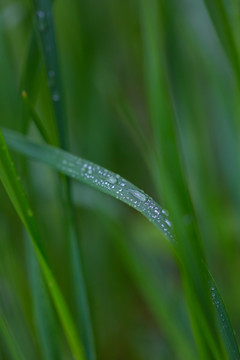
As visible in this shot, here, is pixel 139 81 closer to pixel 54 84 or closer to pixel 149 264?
pixel 149 264

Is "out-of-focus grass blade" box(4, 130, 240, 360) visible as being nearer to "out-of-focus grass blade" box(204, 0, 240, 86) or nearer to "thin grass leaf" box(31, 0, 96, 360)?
"thin grass leaf" box(31, 0, 96, 360)

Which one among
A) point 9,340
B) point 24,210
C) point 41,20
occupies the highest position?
point 41,20

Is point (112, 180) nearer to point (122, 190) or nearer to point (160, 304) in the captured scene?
point (122, 190)

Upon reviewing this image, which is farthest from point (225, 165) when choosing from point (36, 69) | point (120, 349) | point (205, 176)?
point (36, 69)

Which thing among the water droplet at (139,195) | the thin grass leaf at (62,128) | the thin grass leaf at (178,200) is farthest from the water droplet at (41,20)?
the water droplet at (139,195)

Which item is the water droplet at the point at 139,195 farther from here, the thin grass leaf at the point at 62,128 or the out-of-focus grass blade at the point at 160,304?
the out-of-focus grass blade at the point at 160,304

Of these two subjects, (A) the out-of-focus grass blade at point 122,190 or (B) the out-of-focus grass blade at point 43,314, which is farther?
(B) the out-of-focus grass blade at point 43,314

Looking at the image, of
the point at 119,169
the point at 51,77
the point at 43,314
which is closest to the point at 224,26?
the point at 51,77

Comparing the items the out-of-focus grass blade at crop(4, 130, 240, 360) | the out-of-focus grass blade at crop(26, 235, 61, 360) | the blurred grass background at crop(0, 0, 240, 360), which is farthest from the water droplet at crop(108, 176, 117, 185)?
the blurred grass background at crop(0, 0, 240, 360)
